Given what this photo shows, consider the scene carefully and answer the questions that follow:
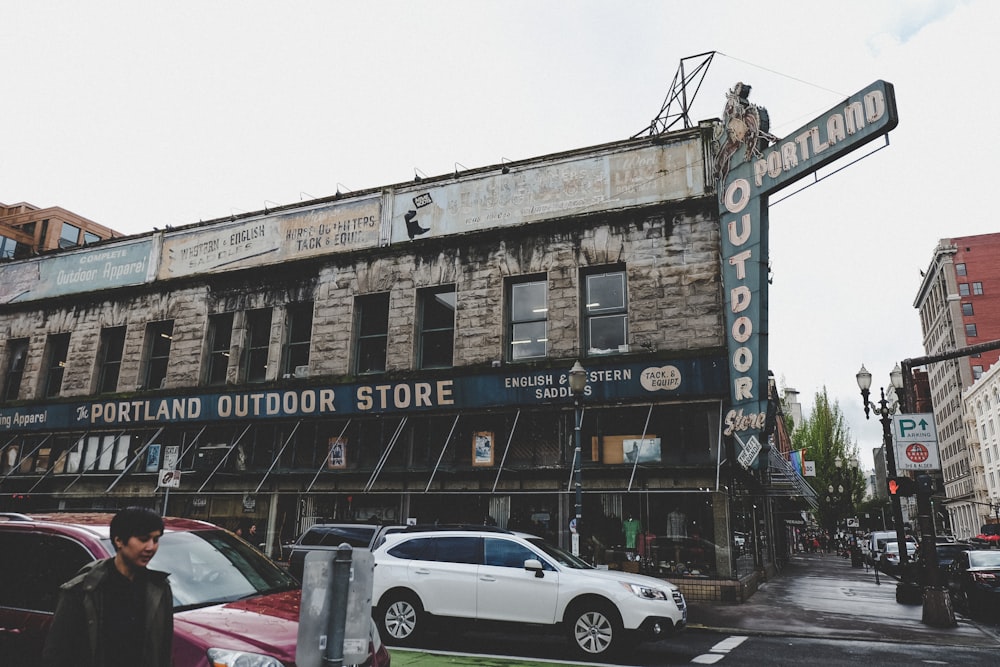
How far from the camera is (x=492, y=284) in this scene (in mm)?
19656

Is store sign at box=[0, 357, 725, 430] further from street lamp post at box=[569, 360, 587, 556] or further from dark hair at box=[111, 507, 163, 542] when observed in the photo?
dark hair at box=[111, 507, 163, 542]

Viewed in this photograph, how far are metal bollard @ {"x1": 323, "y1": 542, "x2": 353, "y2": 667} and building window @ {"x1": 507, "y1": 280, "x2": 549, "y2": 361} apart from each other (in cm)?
1528

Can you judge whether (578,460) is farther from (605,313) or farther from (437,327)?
(437,327)

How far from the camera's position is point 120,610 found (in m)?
3.45

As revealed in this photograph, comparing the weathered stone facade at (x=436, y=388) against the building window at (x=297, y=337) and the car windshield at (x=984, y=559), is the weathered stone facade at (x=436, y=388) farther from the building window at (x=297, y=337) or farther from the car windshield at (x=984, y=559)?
the car windshield at (x=984, y=559)

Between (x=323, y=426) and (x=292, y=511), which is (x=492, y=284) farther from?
(x=292, y=511)

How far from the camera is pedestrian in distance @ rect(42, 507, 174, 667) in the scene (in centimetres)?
328

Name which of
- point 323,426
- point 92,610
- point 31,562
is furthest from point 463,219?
point 92,610

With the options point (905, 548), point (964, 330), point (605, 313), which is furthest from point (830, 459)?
point (964, 330)

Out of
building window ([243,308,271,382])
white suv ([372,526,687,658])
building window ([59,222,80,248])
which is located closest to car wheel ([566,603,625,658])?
white suv ([372,526,687,658])

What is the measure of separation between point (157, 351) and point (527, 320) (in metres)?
14.3

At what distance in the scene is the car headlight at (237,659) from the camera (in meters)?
4.36

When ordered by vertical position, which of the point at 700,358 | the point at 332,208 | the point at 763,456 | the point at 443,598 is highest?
the point at 332,208

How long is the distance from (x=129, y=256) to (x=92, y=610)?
2598cm
